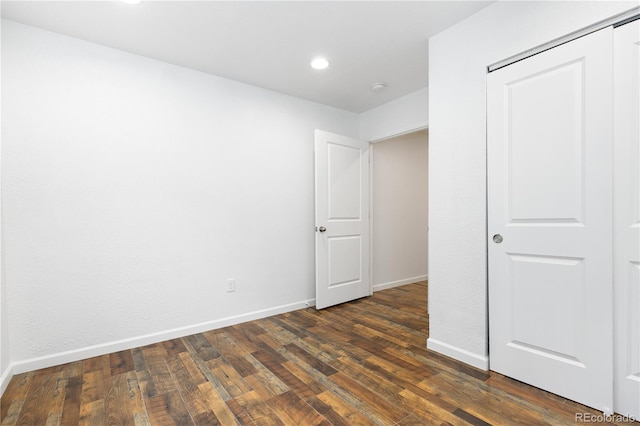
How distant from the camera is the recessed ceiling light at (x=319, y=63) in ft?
9.19

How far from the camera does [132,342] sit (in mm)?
2586

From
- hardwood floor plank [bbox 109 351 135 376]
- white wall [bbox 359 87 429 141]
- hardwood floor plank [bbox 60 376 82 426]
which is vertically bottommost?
hardwood floor plank [bbox 109 351 135 376]

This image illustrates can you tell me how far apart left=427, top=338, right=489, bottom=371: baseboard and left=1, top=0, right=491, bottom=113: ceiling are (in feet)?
7.91

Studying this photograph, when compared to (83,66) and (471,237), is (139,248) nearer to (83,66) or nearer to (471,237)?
(83,66)

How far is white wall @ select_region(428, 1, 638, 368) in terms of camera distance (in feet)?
6.74

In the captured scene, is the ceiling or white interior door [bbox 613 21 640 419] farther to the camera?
the ceiling

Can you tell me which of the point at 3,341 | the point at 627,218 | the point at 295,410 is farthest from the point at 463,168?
the point at 3,341

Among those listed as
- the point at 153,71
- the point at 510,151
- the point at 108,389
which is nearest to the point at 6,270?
the point at 108,389

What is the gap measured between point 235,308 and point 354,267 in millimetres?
1550

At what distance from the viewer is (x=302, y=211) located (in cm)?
370

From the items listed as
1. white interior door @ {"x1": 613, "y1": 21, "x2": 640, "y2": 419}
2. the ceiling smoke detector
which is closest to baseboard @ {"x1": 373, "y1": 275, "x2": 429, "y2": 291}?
the ceiling smoke detector

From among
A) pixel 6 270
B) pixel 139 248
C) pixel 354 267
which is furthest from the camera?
pixel 354 267

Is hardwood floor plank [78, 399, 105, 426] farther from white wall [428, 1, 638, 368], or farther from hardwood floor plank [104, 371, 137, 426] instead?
white wall [428, 1, 638, 368]

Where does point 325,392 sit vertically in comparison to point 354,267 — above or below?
below
